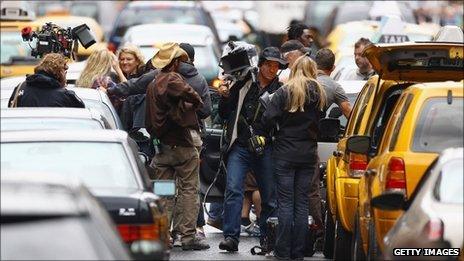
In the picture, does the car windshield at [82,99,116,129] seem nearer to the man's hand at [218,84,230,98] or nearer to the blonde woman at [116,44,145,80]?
the man's hand at [218,84,230,98]

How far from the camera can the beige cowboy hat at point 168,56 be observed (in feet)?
52.8

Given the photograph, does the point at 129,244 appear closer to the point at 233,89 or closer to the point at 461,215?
the point at 461,215

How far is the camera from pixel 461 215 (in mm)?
10242

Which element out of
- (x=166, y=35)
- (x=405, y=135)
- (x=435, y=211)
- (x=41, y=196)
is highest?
(x=41, y=196)

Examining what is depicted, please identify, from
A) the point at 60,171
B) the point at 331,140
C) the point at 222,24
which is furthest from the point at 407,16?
the point at 60,171

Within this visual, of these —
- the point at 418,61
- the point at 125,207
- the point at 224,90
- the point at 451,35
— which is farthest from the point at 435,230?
the point at 451,35

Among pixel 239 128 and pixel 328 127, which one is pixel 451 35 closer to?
pixel 328 127

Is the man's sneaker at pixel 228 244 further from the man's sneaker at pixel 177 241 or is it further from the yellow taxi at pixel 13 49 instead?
the yellow taxi at pixel 13 49

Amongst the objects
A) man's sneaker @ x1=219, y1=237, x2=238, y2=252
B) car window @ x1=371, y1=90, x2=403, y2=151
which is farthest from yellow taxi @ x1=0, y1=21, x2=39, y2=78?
car window @ x1=371, y1=90, x2=403, y2=151

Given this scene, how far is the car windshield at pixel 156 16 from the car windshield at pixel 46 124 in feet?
66.2

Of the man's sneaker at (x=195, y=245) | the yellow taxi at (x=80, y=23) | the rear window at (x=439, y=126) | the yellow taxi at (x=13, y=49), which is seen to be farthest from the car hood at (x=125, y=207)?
the yellow taxi at (x=80, y=23)

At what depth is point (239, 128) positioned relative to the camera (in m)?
16.2

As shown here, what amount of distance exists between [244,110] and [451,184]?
233 inches

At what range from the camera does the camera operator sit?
1619cm
